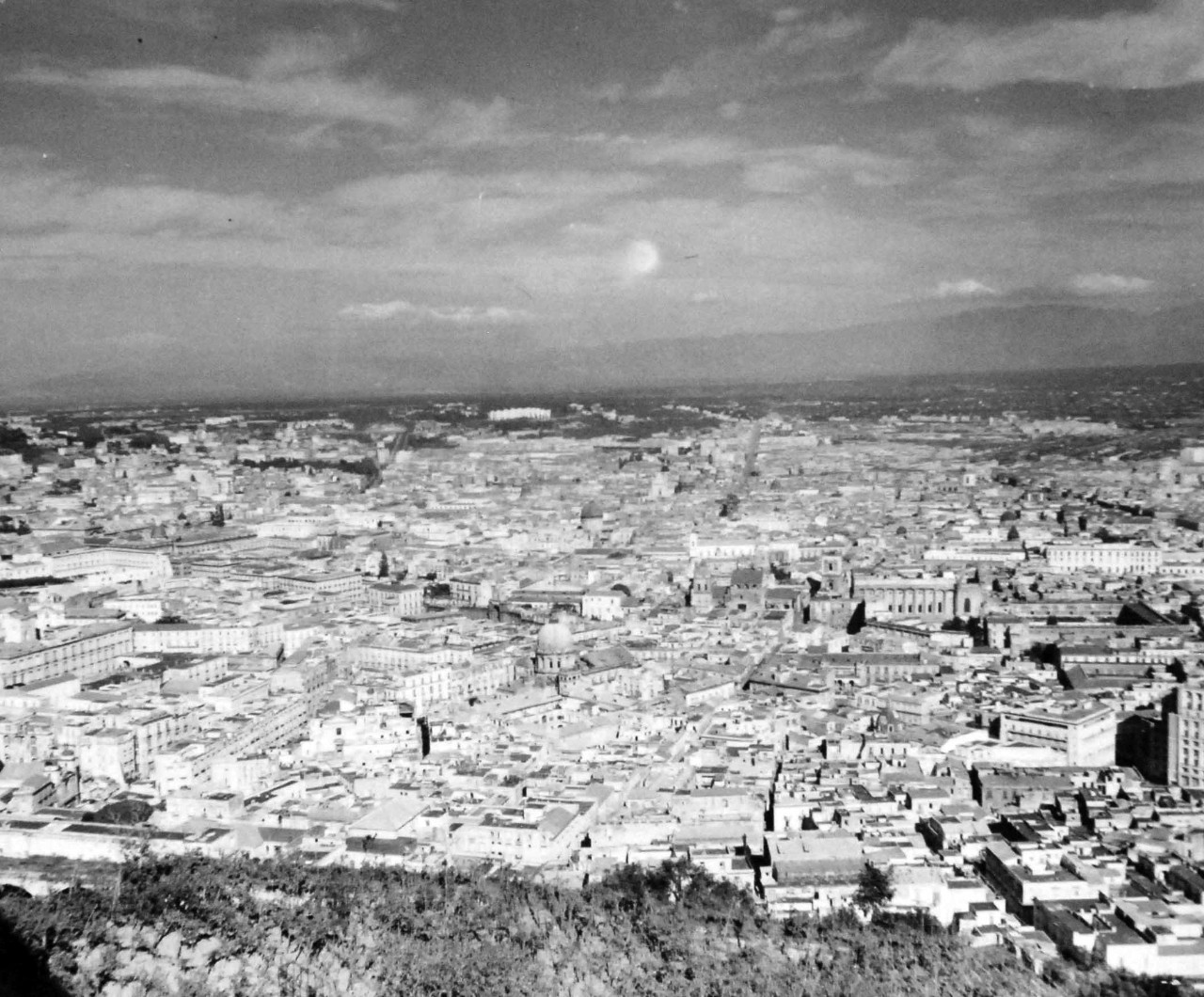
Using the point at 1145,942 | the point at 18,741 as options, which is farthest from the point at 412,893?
the point at 18,741

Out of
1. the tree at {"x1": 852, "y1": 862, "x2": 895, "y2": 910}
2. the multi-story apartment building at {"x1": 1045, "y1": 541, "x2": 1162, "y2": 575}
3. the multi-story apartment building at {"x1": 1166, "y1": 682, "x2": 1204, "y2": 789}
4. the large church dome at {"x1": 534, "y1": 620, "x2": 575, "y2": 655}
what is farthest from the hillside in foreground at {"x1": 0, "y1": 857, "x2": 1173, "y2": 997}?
the multi-story apartment building at {"x1": 1045, "y1": 541, "x2": 1162, "y2": 575}

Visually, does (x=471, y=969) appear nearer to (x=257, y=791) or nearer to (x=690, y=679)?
(x=257, y=791)

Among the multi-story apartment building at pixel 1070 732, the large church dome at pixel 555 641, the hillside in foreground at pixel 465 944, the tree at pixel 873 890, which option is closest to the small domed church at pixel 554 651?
the large church dome at pixel 555 641

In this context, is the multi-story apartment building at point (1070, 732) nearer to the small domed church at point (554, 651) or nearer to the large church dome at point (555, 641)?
the small domed church at point (554, 651)

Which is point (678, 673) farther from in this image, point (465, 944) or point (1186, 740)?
point (465, 944)

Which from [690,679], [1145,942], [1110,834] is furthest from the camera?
[690,679]

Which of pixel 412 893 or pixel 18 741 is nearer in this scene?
pixel 412 893
